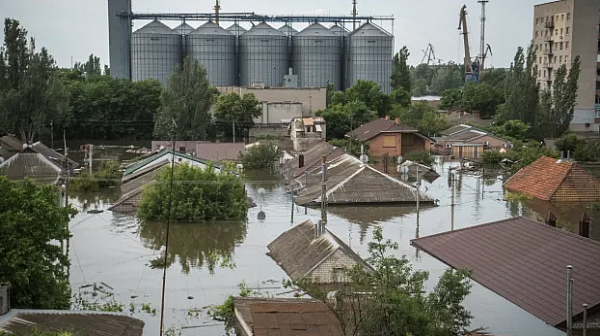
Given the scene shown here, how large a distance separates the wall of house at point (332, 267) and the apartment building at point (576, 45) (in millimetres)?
38657

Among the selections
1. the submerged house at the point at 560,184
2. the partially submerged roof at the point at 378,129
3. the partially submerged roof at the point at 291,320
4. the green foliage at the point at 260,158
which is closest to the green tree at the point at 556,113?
the partially submerged roof at the point at 378,129

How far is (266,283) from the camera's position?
51.9 feet

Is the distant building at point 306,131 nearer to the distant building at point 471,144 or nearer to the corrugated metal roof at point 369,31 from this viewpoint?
the distant building at point 471,144

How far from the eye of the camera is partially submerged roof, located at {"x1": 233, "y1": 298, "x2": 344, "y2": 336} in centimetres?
1138

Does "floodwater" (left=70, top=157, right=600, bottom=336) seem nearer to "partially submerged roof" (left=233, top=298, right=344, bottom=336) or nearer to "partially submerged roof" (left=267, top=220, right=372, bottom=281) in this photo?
"partially submerged roof" (left=267, top=220, right=372, bottom=281)

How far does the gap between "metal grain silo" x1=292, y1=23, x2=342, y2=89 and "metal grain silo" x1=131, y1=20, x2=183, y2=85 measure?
29.6ft

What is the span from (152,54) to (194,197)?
39.7 meters

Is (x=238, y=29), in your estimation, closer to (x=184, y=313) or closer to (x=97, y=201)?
(x=97, y=201)

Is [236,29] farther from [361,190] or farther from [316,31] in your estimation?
[361,190]

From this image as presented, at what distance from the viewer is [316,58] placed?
205 ft

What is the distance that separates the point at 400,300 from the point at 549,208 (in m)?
16.3

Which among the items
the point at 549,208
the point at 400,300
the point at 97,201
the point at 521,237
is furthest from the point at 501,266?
the point at 97,201

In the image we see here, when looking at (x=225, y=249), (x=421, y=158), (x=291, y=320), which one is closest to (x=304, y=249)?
(x=225, y=249)

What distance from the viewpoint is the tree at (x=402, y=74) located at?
60.6 m
